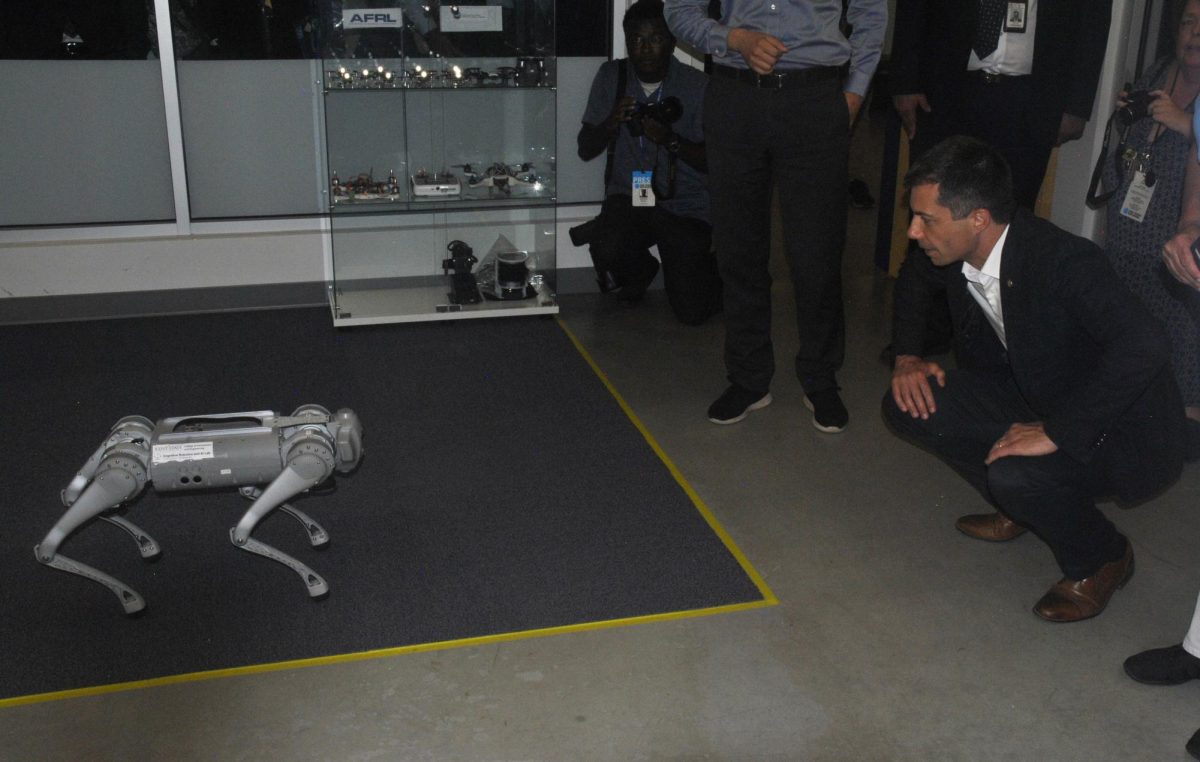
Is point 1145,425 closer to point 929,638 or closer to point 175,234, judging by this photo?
point 929,638

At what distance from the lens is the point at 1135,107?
11.2 feet

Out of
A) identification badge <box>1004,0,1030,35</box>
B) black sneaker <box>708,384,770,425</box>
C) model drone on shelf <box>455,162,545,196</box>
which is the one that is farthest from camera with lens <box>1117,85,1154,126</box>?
model drone on shelf <box>455,162,545,196</box>

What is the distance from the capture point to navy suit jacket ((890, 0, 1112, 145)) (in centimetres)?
378

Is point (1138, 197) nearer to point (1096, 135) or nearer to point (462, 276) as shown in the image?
point (1096, 135)

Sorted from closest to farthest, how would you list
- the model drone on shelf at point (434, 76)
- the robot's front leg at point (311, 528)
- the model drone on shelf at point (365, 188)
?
1. the robot's front leg at point (311, 528)
2. the model drone on shelf at point (434, 76)
3. the model drone on shelf at point (365, 188)

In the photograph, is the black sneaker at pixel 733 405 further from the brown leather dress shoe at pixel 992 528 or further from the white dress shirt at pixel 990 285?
the white dress shirt at pixel 990 285

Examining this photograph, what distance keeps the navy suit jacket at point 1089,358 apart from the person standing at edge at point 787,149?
98cm

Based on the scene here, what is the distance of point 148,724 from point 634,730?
1010mm

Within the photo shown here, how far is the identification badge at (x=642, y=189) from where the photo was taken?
4.98 m

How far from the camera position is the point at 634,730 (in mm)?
2334

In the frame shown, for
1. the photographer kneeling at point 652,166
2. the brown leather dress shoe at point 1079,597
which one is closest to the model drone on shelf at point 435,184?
the photographer kneeling at point 652,166

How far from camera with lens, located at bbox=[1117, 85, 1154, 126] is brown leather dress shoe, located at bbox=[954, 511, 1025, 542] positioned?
1.30 metres

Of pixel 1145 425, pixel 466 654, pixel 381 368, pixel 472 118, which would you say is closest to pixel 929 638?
pixel 1145 425

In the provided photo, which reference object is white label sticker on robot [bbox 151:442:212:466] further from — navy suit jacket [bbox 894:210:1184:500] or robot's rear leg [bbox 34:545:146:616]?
navy suit jacket [bbox 894:210:1184:500]
